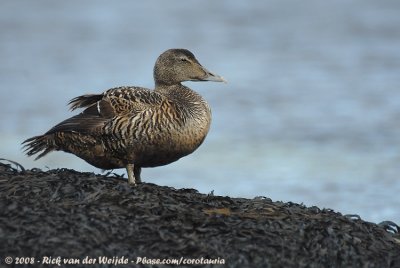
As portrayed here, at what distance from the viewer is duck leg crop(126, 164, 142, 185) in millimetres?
7458

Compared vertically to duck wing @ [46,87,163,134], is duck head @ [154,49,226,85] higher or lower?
higher

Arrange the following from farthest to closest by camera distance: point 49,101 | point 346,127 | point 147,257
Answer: point 49,101, point 346,127, point 147,257

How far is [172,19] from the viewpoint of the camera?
20203mm

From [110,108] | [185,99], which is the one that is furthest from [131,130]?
[185,99]

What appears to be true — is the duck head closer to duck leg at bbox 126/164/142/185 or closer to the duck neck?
the duck neck

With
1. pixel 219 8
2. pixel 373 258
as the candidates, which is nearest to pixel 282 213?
pixel 373 258

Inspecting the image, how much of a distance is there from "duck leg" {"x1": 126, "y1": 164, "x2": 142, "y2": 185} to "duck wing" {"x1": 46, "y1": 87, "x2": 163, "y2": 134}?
1.14 ft

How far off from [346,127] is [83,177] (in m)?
6.43

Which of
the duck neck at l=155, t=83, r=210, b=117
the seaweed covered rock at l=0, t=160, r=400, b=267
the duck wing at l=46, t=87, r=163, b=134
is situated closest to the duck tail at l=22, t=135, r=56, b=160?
the duck wing at l=46, t=87, r=163, b=134

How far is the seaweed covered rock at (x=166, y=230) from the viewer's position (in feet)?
18.9

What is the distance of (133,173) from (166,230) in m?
1.72

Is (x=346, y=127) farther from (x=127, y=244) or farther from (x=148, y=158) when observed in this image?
(x=127, y=244)

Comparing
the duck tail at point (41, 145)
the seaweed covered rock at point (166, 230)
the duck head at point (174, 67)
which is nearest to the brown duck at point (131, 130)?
the duck tail at point (41, 145)

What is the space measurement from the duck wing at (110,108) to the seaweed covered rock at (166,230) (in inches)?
36.9
